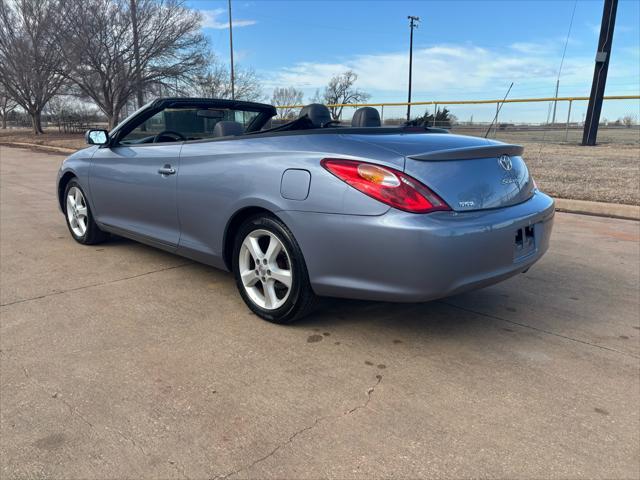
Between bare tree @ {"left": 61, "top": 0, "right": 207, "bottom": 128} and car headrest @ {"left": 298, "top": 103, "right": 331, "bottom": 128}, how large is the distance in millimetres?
20508

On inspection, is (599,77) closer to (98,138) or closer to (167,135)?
(167,135)

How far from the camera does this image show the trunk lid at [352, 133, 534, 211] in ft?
8.45

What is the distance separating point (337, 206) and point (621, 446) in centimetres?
164

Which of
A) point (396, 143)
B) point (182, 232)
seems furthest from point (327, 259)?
point (182, 232)

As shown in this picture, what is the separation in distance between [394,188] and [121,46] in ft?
80.1

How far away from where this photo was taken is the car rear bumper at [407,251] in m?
2.46

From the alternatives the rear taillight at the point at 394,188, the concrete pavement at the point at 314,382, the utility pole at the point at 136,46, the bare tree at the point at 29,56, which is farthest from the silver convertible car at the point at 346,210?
the bare tree at the point at 29,56

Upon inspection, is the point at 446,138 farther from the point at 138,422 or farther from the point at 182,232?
the point at 138,422

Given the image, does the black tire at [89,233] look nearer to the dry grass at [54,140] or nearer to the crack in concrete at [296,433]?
the crack in concrete at [296,433]

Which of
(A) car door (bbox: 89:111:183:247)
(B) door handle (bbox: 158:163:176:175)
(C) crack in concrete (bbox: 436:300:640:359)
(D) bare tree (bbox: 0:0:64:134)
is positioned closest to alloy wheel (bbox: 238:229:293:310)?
(A) car door (bbox: 89:111:183:247)

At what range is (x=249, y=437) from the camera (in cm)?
205

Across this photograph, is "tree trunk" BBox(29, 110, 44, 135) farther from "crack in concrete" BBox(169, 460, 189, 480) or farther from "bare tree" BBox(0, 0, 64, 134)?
"crack in concrete" BBox(169, 460, 189, 480)

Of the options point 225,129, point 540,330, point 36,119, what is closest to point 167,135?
point 225,129

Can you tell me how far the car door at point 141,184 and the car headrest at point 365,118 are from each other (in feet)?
4.42
